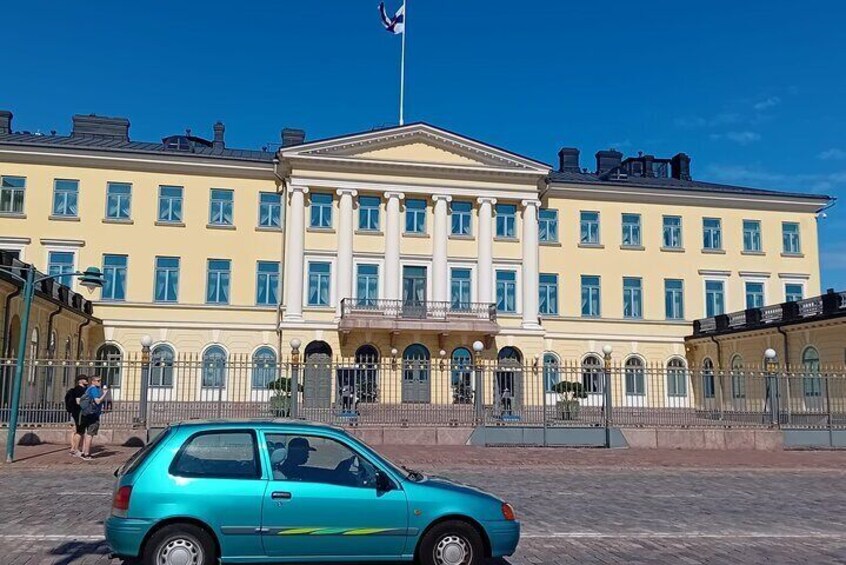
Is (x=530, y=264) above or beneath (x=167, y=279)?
above

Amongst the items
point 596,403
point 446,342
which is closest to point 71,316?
point 446,342

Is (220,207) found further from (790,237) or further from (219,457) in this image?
(219,457)

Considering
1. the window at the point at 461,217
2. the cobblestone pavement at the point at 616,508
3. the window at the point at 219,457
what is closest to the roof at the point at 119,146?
the window at the point at 461,217

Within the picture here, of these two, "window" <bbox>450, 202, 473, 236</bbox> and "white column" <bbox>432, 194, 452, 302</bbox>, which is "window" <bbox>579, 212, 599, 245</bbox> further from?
"white column" <bbox>432, 194, 452, 302</bbox>

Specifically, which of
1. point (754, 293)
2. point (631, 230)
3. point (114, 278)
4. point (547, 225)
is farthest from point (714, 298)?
point (114, 278)

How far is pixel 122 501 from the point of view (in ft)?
22.2

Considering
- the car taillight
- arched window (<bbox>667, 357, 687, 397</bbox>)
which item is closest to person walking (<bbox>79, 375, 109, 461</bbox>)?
the car taillight

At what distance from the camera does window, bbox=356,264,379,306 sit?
42125 mm

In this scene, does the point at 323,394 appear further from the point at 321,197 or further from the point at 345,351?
the point at 321,197

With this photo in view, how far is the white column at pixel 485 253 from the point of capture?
140ft

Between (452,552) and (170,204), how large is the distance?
37.8 metres

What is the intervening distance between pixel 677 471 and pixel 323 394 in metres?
9.78

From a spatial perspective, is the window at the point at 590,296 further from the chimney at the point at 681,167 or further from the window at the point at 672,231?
the chimney at the point at 681,167

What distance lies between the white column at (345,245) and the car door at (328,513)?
112ft
